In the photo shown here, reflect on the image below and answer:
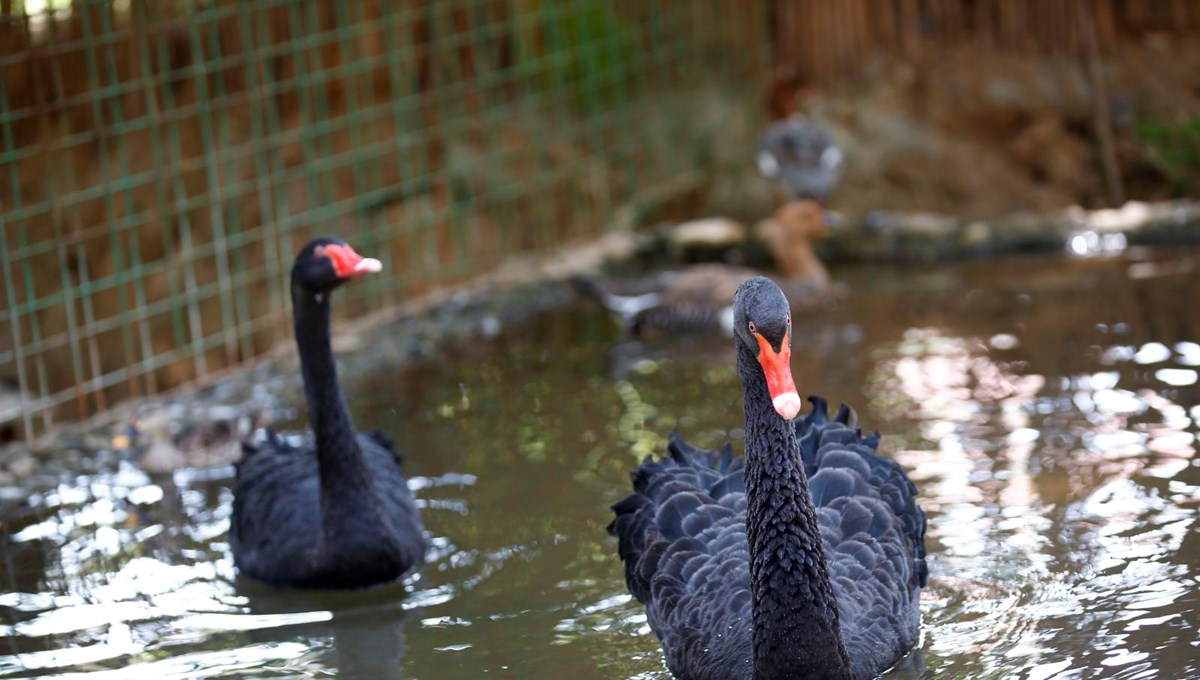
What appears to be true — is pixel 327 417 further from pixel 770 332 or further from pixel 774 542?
pixel 770 332

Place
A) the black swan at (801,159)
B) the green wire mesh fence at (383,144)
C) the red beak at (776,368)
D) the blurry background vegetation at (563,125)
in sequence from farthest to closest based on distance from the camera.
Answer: the black swan at (801,159)
the blurry background vegetation at (563,125)
the green wire mesh fence at (383,144)
the red beak at (776,368)

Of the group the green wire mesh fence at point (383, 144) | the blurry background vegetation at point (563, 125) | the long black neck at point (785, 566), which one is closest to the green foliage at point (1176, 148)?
the blurry background vegetation at point (563, 125)

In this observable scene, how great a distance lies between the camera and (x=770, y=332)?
355 cm

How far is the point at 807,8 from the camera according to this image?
10.8m

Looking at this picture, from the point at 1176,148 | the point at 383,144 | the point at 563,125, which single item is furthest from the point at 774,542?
the point at 1176,148

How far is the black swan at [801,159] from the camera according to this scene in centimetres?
925

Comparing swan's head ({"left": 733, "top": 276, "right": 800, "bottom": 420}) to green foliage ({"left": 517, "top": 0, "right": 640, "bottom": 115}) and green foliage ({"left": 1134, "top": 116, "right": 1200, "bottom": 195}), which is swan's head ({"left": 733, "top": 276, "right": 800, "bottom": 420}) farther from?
green foliage ({"left": 1134, "top": 116, "right": 1200, "bottom": 195})

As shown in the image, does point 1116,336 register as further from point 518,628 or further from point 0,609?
point 0,609

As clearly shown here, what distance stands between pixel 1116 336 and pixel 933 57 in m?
4.04

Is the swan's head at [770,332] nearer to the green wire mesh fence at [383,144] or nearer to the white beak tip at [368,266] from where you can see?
the white beak tip at [368,266]

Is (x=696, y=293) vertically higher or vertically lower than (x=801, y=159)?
lower

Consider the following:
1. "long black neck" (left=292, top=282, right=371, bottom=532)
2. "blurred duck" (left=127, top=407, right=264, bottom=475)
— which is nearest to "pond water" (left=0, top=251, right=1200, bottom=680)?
"blurred duck" (left=127, top=407, right=264, bottom=475)

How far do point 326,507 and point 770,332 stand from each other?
1.96 m

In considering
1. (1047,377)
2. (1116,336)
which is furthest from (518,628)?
(1116,336)
